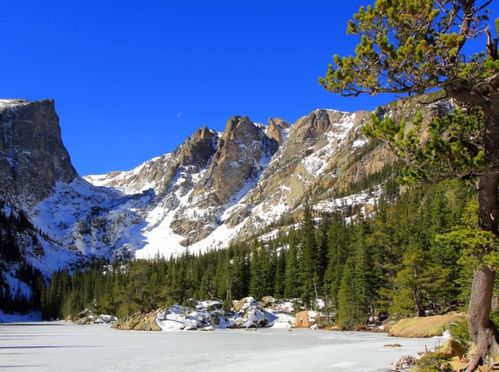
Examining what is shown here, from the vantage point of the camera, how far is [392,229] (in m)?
63.8

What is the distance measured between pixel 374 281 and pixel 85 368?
50.6 metres

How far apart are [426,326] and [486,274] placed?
31060mm

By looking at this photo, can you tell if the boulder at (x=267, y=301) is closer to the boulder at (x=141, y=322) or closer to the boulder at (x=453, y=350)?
the boulder at (x=141, y=322)

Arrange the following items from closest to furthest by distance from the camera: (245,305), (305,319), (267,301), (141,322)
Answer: (305,319) < (141,322) < (245,305) < (267,301)

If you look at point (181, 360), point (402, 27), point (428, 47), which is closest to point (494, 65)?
point (428, 47)

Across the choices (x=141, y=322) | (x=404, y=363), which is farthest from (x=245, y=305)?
(x=404, y=363)

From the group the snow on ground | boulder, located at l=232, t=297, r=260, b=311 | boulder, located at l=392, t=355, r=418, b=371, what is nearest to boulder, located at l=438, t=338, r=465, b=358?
boulder, located at l=392, t=355, r=418, b=371

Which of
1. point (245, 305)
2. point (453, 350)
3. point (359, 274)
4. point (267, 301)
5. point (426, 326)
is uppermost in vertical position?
point (359, 274)

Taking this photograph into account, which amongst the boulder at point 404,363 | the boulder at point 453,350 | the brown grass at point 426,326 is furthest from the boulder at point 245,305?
the boulder at point 453,350

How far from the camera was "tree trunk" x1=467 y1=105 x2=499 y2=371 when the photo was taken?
43.2 feet

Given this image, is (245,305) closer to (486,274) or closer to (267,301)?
(267,301)

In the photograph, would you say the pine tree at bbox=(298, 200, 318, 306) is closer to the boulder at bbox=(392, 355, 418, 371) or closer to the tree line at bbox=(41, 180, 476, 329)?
the tree line at bbox=(41, 180, 476, 329)

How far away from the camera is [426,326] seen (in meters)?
41.5

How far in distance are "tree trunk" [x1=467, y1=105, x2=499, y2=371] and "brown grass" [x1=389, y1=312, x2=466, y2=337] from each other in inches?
1089
